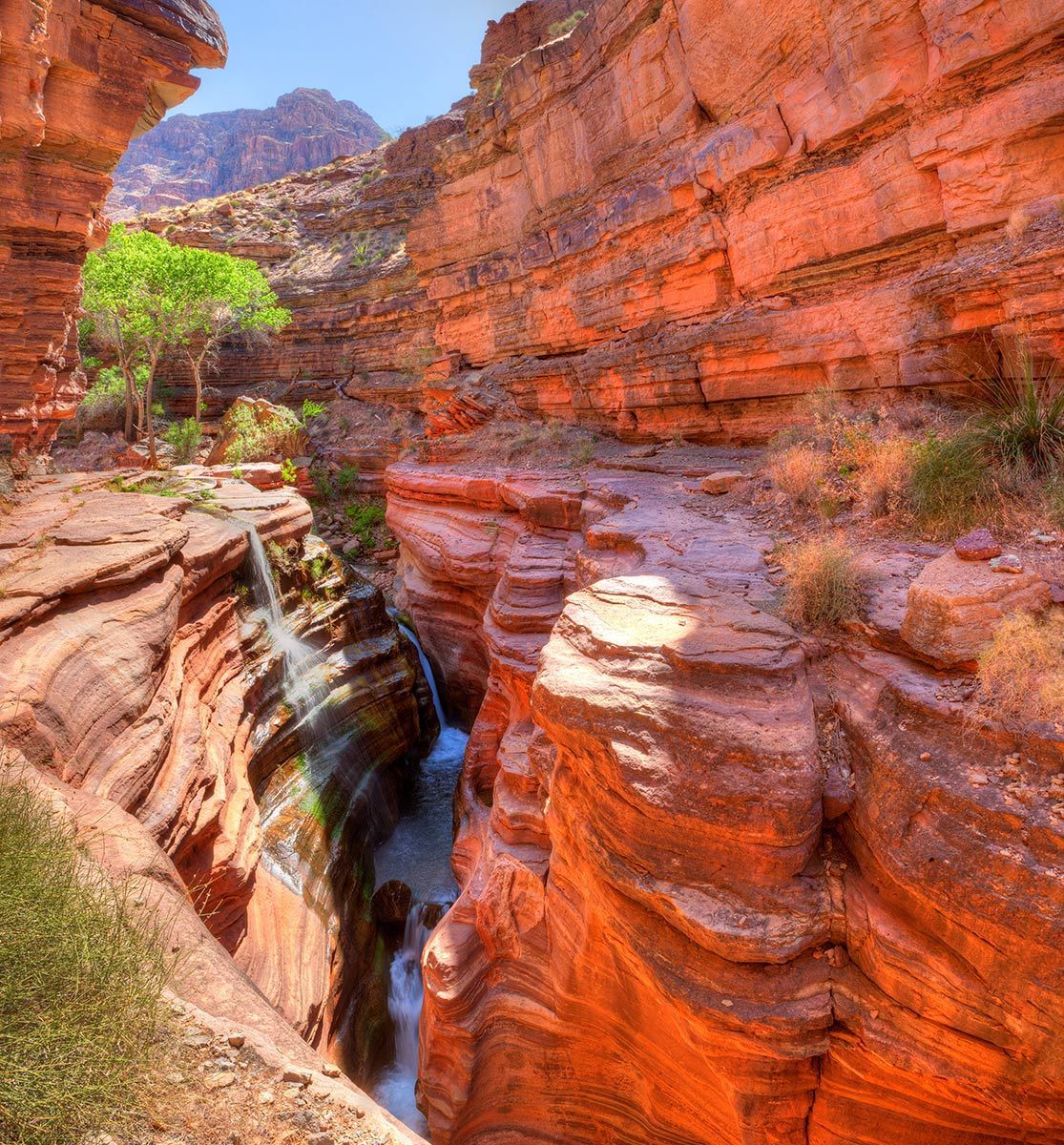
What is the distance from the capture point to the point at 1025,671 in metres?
2.95

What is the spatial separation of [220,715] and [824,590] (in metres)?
6.24

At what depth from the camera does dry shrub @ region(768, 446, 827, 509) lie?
6.57m

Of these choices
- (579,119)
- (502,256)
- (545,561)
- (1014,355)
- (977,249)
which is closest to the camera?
(1014,355)

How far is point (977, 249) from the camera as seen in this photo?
726 centimetres

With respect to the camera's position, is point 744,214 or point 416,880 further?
point 744,214

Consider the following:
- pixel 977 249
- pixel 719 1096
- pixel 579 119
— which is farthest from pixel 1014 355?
pixel 579 119

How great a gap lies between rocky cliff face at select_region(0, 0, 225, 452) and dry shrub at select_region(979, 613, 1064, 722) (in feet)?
36.5

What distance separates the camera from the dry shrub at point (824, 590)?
417cm

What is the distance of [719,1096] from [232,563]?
26.0ft

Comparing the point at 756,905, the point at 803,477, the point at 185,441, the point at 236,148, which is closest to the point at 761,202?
the point at 803,477

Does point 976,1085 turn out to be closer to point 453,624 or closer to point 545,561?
point 545,561

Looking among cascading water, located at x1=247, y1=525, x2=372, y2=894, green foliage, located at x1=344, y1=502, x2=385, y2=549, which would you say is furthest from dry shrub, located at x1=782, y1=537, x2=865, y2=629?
green foliage, located at x1=344, y1=502, x2=385, y2=549

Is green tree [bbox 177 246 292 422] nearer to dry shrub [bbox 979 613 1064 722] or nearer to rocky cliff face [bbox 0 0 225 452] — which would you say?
rocky cliff face [bbox 0 0 225 452]

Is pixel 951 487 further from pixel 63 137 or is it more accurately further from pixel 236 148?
pixel 236 148
